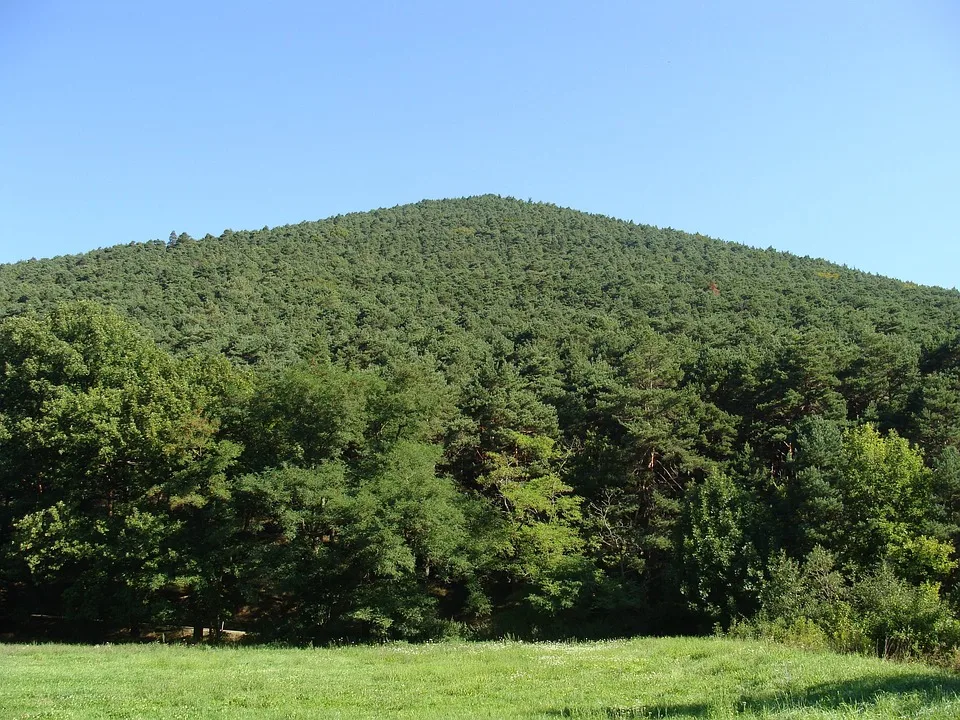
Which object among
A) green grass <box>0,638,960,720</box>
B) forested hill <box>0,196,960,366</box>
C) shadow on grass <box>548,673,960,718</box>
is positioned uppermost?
forested hill <box>0,196,960,366</box>

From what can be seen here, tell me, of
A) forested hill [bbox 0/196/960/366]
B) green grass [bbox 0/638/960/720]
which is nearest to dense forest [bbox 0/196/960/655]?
green grass [bbox 0/638/960/720]

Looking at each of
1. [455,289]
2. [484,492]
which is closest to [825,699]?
[484,492]

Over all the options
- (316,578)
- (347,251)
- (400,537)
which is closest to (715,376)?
(400,537)

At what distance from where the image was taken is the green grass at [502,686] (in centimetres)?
1021

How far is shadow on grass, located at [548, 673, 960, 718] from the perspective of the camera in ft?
30.9

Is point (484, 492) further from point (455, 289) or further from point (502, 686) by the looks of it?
point (455, 289)

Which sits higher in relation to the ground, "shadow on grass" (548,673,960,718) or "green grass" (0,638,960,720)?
"shadow on grass" (548,673,960,718)

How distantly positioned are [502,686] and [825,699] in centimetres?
672

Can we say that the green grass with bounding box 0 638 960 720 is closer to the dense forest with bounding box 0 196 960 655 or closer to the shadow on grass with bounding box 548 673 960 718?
the shadow on grass with bounding box 548 673 960 718

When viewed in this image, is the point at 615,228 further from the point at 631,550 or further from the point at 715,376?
the point at 631,550

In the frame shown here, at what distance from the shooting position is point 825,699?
983 centimetres

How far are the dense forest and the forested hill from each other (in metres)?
12.9

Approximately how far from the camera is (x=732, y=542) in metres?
31.0

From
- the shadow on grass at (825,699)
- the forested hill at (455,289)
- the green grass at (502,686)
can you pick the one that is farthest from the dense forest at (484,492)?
the forested hill at (455,289)
